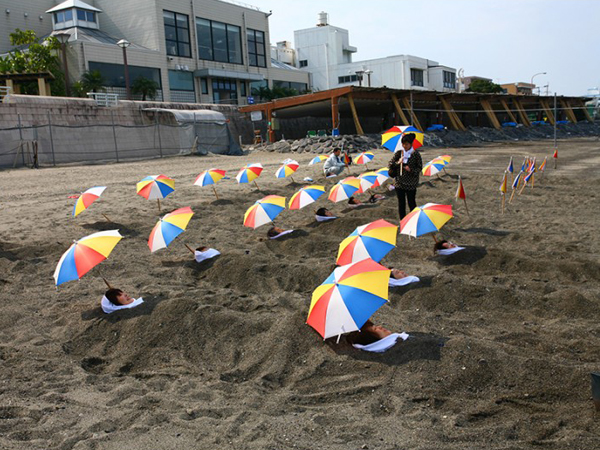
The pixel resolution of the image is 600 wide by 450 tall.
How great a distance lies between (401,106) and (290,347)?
32197 millimetres

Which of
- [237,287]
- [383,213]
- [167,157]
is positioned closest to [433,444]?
[237,287]

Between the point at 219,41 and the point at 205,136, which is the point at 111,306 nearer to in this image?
the point at 205,136

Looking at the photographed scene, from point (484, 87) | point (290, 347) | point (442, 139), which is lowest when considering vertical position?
point (290, 347)

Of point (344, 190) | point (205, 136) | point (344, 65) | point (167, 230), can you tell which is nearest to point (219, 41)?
point (205, 136)

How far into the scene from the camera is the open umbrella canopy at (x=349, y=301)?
4578 millimetres

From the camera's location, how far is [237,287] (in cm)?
720

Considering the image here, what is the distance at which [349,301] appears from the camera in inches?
182

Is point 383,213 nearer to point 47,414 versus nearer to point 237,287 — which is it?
point 237,287

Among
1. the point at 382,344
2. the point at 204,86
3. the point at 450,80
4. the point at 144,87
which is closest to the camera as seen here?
the point at 382,344

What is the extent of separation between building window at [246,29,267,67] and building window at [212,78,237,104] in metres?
4.14

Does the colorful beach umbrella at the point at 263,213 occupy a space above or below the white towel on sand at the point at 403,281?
above

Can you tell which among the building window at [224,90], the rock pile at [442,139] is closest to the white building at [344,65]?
the building window at [224,90]

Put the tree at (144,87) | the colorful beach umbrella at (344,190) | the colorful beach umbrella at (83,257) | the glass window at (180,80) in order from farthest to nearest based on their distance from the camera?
1. the glass window at (180,80)
2. the tree at (144,87)
3. the colorful beach umbrella at (344,190)
4. the colorful beach umbrella at (83,257)

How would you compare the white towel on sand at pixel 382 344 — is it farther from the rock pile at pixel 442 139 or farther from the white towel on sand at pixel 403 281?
the rock pile at pixel 442 139
